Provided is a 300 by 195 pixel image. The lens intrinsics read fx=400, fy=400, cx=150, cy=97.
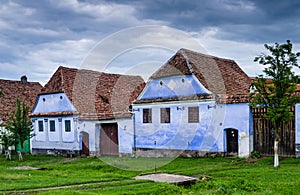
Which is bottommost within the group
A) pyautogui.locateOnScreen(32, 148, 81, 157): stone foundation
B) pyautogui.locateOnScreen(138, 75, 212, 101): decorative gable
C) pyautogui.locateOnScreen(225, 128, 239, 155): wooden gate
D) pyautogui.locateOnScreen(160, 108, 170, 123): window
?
pyautogui.locateOnScreen(32, 148, 81, 157): stone foundation

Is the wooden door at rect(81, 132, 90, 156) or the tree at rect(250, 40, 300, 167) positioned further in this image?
the wooden door at rect(81, 132, 90, 156)

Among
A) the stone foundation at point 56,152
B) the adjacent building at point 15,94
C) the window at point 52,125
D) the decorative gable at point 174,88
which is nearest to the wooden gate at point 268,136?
the decorative gable at point 174,88

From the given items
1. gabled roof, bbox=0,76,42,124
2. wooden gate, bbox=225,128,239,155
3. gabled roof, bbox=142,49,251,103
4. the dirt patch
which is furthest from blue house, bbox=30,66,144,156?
the dirt patch

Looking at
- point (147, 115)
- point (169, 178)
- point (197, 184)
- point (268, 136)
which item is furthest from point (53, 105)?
point (197, 184)

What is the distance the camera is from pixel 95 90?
3309 centimetres

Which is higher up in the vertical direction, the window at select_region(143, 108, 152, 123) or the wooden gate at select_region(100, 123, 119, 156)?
the window at select_region(143, 108, 152, 123)

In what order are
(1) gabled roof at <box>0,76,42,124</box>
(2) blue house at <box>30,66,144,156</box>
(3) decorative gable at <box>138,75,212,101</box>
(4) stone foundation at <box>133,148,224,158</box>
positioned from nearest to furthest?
1. (4) stone foundation at <box>133,148,224,158</box>
2. (3) decorative gable at <box>138,75,212,101</box>
3. (2) blue house at <box>30,66,144,156</box>
4. (1) gabled roof at <box>0,76,42,124</box>

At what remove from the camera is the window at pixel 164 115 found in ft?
83.1

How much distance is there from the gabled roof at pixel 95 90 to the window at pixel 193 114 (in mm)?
5295

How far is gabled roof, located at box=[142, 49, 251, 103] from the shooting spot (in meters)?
24.3

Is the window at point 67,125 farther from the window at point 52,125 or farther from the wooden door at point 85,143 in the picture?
the window at point 52,125

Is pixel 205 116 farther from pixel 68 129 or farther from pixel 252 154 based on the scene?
pixel 68 129

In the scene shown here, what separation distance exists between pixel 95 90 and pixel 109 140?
19.9 feet

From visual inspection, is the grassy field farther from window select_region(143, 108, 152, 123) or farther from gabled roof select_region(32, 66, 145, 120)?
gabled roof select_region(32, 66, 145, 120)
